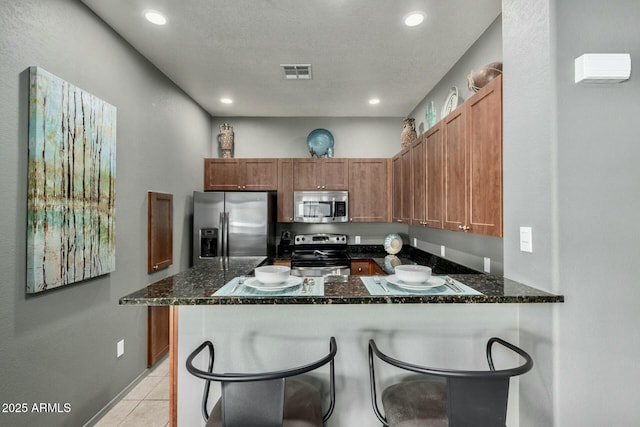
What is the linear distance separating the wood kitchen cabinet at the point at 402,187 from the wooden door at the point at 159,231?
253 centimetres

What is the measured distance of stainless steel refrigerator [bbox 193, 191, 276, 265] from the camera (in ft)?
12.1

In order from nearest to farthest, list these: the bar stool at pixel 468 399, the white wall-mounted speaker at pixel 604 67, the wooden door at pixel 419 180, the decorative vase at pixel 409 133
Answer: the bar stool at pixel 468 399 → the white wall-mounted speaker at pixel 604 67 → the wooden door at pixel 419 180 → the decorative vase at pixel 409 133

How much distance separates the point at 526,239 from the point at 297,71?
97.1 inches

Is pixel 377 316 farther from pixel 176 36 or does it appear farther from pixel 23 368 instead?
pixel 176 36

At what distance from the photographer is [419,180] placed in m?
2.98

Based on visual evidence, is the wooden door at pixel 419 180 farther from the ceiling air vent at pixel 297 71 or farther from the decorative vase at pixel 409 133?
the ceiling air vent at pixel 297 71

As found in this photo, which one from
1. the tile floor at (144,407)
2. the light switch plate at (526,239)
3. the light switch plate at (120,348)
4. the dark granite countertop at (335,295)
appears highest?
the light switch plate at (526,239)

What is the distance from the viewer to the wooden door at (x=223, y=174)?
13.7 ft

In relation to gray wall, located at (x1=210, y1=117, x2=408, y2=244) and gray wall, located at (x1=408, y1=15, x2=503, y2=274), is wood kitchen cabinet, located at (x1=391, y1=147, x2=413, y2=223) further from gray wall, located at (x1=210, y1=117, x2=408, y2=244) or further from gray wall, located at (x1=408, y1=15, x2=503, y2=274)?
gray wall, located at (x1=210, y1=117, x2=408, y2=244)

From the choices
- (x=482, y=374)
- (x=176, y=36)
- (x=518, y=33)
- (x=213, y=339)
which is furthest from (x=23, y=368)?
(x=518, y=33)

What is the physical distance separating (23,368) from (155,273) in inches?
52.3

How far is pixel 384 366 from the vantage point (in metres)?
1.43

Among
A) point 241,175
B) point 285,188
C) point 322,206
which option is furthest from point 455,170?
point 241,175

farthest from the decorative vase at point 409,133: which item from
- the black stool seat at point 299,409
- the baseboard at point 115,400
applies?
the baseboard at point 115,400
